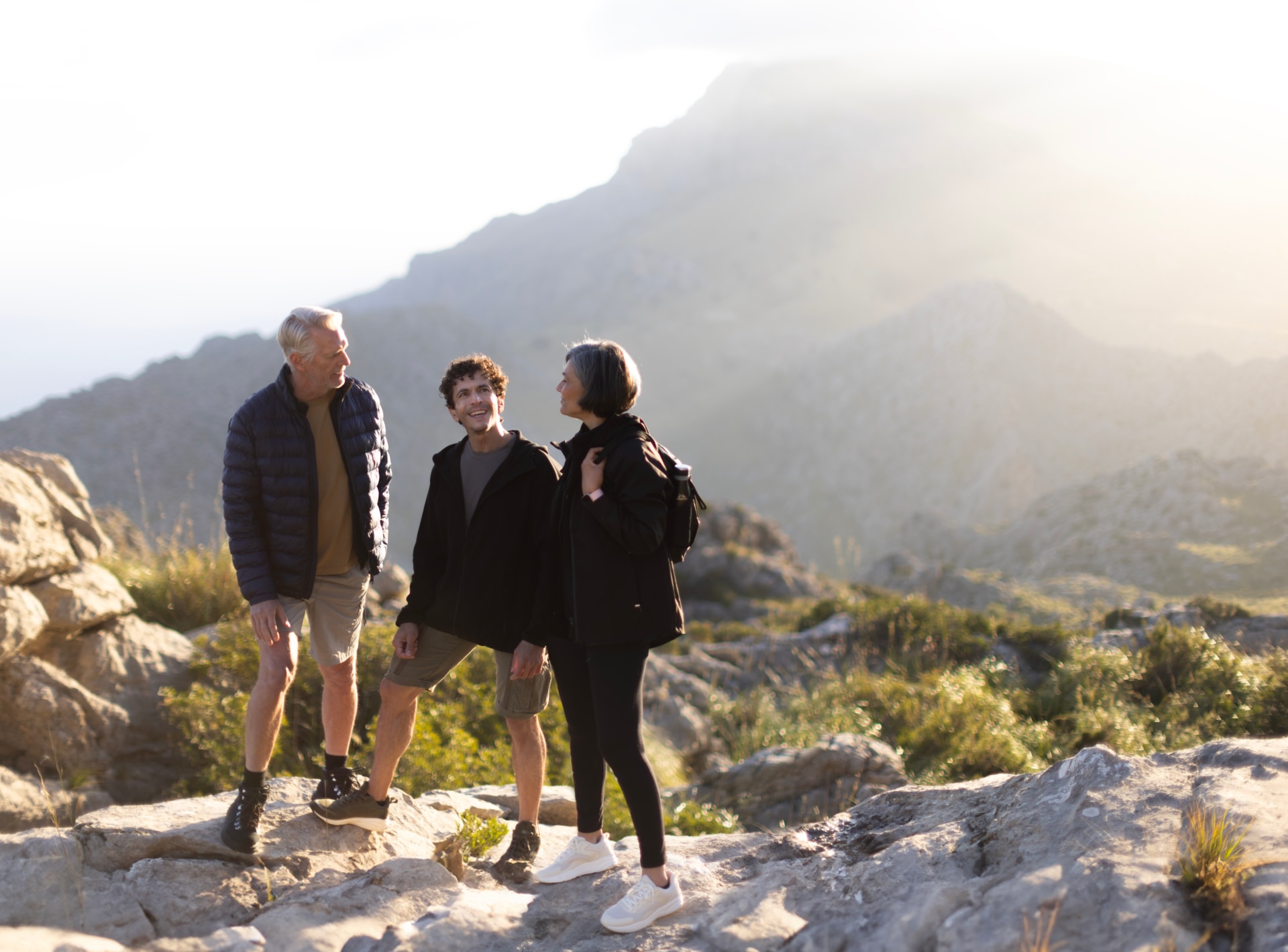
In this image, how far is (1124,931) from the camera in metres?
2.21

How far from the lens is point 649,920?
114 inches

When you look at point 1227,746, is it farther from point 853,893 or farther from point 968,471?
point 968,471

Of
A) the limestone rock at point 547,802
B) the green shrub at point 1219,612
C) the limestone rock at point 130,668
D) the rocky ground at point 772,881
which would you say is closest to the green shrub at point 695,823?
the limestone rock at point 547,802

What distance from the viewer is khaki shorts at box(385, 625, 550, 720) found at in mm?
3420

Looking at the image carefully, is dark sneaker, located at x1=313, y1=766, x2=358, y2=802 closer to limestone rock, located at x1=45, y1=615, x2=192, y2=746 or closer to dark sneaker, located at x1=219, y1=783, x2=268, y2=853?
dark sneaker, located at x1=219, y1=783, x2=268, y2=853

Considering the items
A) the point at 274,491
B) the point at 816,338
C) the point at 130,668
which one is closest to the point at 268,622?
the point at 274,491

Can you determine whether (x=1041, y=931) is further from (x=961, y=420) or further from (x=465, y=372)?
(x=961, y=420)

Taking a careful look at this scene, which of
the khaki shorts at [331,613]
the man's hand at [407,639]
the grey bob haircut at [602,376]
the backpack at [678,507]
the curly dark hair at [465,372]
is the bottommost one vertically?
the man's hand at [407,639]

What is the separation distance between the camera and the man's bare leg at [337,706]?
11.9ft

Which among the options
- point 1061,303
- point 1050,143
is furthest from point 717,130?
point 1061,303

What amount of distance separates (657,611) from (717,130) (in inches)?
6085

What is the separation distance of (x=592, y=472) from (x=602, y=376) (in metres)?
0.35

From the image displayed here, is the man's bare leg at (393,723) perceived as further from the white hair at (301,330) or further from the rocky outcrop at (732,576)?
→ the rocky outcrop at (732,576)

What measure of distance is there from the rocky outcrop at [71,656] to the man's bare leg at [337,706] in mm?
2673
